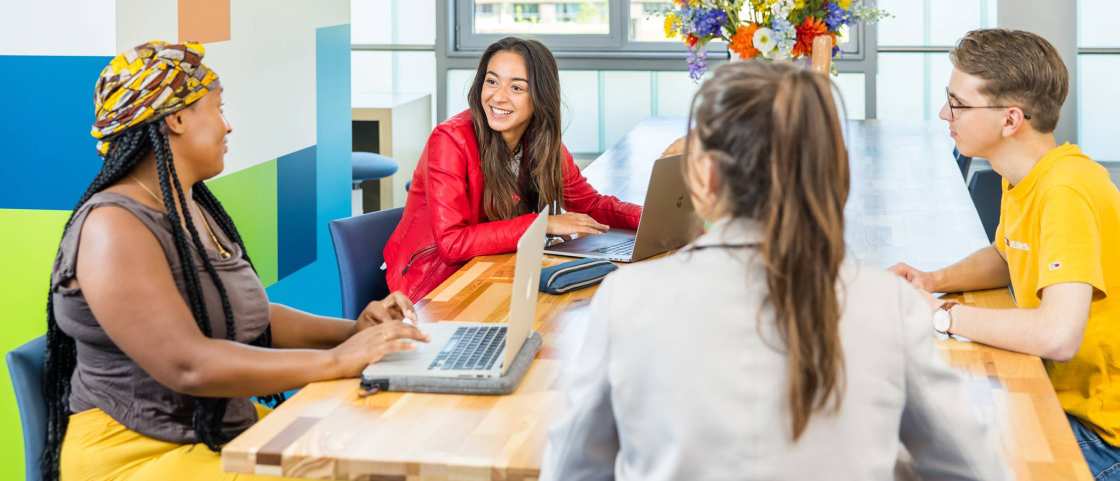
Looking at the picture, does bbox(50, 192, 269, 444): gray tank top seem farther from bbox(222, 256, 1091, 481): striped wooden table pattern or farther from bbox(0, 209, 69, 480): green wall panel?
bbox(0, 209, 69, 480): green wall panel

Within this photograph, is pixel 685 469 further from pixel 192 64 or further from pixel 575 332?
pixel 192 64

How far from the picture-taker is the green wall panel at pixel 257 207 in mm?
2901

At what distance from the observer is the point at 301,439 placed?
1538 mm

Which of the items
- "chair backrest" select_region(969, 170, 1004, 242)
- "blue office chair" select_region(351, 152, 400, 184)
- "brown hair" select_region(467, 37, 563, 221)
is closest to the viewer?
"brown hair" select_region(467, 37, 563, 221)

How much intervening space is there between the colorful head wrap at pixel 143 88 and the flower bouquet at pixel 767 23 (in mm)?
1782

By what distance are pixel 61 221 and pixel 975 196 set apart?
3055mm

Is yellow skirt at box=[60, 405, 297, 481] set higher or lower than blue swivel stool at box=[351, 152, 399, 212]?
lower

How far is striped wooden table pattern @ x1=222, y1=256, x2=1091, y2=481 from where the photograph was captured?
148 centimetres

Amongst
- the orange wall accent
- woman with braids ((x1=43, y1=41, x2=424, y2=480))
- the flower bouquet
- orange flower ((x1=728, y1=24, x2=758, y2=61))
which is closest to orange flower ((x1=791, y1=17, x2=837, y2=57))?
the flower bouquet

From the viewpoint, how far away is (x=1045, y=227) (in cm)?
196

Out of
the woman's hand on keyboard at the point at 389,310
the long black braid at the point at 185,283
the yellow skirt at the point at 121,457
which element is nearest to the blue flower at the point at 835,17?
the woman's hand on keyboard at the point at 389,310

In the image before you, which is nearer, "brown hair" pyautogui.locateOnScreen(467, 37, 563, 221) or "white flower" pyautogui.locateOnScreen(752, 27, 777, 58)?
"brown hair" pyautogui.locateOnScreen(467, 37, 563, 221)

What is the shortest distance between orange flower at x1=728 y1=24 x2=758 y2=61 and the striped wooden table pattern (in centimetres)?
160

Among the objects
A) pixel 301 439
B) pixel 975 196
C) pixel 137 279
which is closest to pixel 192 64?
pixel 137 279
